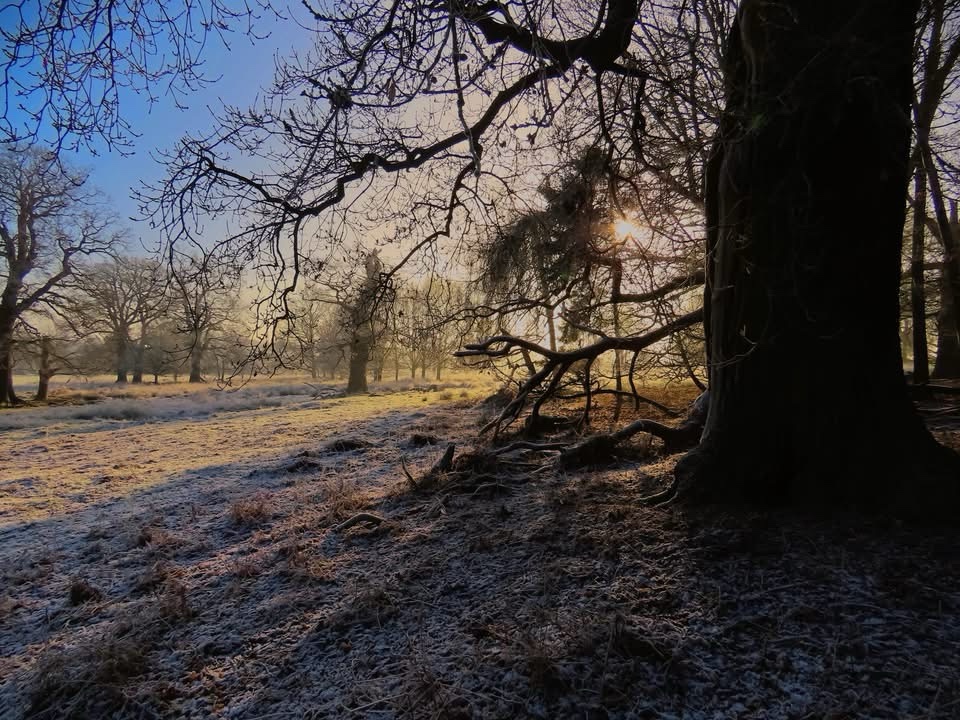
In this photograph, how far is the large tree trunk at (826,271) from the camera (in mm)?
2980

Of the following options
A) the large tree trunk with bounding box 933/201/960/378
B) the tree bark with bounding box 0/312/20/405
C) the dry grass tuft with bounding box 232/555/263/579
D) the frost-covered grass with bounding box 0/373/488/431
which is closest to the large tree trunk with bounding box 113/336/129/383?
the frost-covered grass with bounding box 0/373/488/431

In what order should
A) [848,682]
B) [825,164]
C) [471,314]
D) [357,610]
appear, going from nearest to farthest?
[848,682] < [357,610] < [825,164] < [471,314]

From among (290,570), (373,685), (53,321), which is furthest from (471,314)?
(53,321)

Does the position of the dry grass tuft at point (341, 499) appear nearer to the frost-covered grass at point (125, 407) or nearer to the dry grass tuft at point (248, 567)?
the dry grass tuft at point (248, 567)

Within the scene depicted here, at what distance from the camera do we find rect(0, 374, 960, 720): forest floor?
1994 mm

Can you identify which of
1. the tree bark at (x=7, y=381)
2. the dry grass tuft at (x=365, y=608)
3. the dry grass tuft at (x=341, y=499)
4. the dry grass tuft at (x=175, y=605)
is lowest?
the dry grass tuft at (x=175, y=605)

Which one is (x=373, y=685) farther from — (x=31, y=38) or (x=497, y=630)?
(x=31, y=38)

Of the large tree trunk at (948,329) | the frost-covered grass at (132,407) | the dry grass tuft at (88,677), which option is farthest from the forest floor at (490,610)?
the frost-covered grass at (132,407)

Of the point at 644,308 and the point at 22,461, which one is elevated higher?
the point at 644,308

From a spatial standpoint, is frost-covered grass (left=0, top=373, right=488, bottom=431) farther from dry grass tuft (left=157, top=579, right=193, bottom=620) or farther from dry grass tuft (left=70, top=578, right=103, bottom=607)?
dry grass tuft (left=157, top=579, right=193, bottom=620)

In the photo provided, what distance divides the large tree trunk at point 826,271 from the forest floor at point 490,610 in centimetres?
38

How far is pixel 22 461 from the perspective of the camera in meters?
9.23

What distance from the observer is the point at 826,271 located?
310cm

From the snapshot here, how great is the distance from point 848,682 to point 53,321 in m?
24.5
